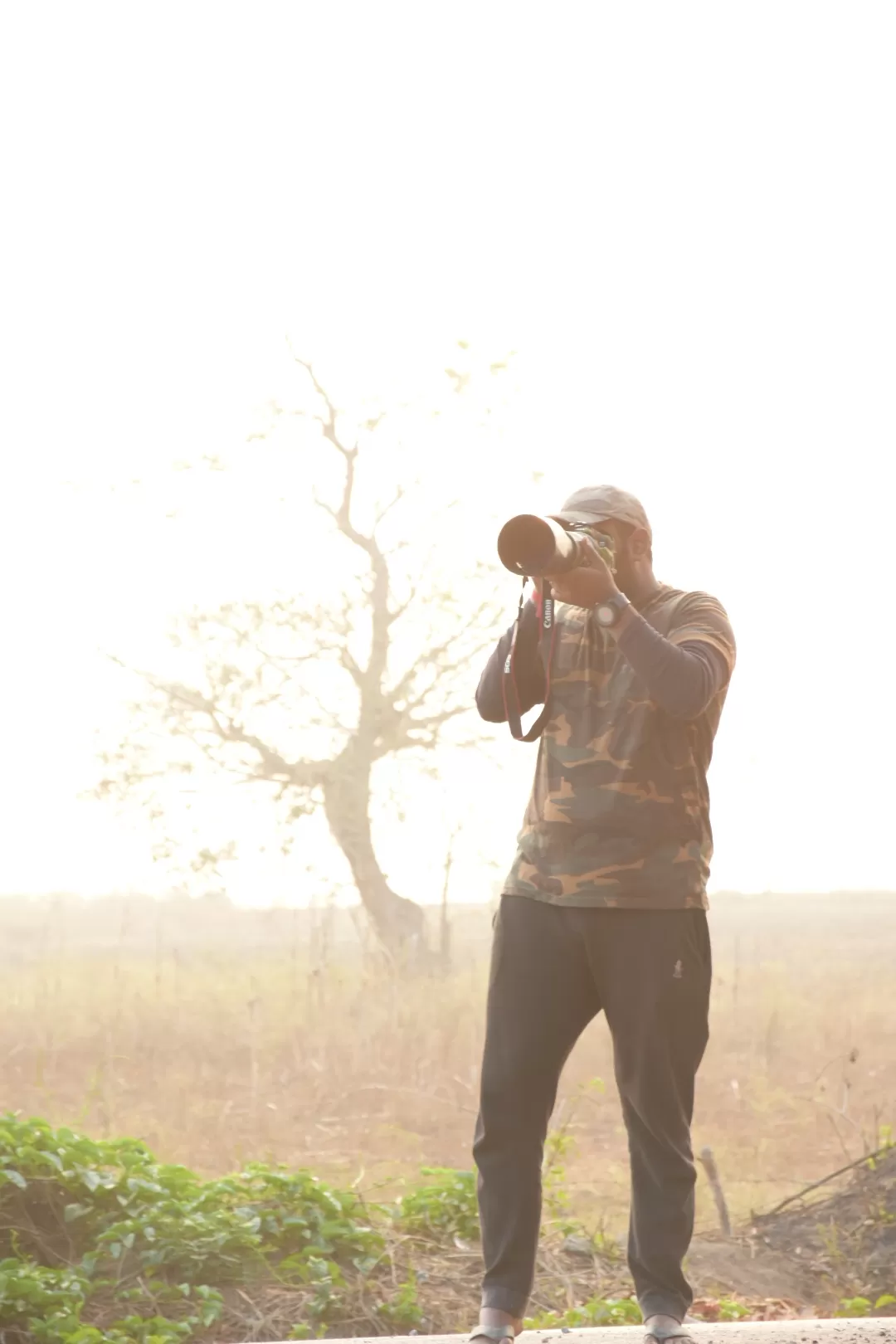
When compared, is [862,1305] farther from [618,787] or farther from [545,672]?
[545,672]

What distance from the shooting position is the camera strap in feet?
9.21

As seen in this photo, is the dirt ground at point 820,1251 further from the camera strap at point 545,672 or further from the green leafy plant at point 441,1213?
the camera strap at point 545,672

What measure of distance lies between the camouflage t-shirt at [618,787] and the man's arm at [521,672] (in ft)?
0.35

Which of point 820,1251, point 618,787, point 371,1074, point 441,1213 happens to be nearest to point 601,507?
point 618,787

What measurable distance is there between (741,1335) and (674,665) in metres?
1.49

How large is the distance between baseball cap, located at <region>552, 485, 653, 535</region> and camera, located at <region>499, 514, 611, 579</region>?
0.28ft

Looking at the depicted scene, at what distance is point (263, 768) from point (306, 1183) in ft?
22.1

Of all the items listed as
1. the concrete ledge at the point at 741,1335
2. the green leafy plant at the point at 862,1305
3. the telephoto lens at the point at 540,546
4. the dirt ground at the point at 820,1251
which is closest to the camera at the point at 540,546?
the telephoto lens at the point at 540,546

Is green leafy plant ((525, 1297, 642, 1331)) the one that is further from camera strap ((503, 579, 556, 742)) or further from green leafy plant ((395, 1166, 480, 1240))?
camera strap ((503, 579, 556, 742))

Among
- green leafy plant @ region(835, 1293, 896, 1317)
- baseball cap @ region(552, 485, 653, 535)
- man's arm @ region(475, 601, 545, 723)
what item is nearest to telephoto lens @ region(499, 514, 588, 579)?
baseball cap @ region(552, 485, 653, 535)

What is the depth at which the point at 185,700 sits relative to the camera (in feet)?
34.9

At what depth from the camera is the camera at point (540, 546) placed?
258 cm

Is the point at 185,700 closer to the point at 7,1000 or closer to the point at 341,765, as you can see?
the point at 341,765

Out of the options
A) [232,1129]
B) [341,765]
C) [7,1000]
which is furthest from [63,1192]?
[341,765]
